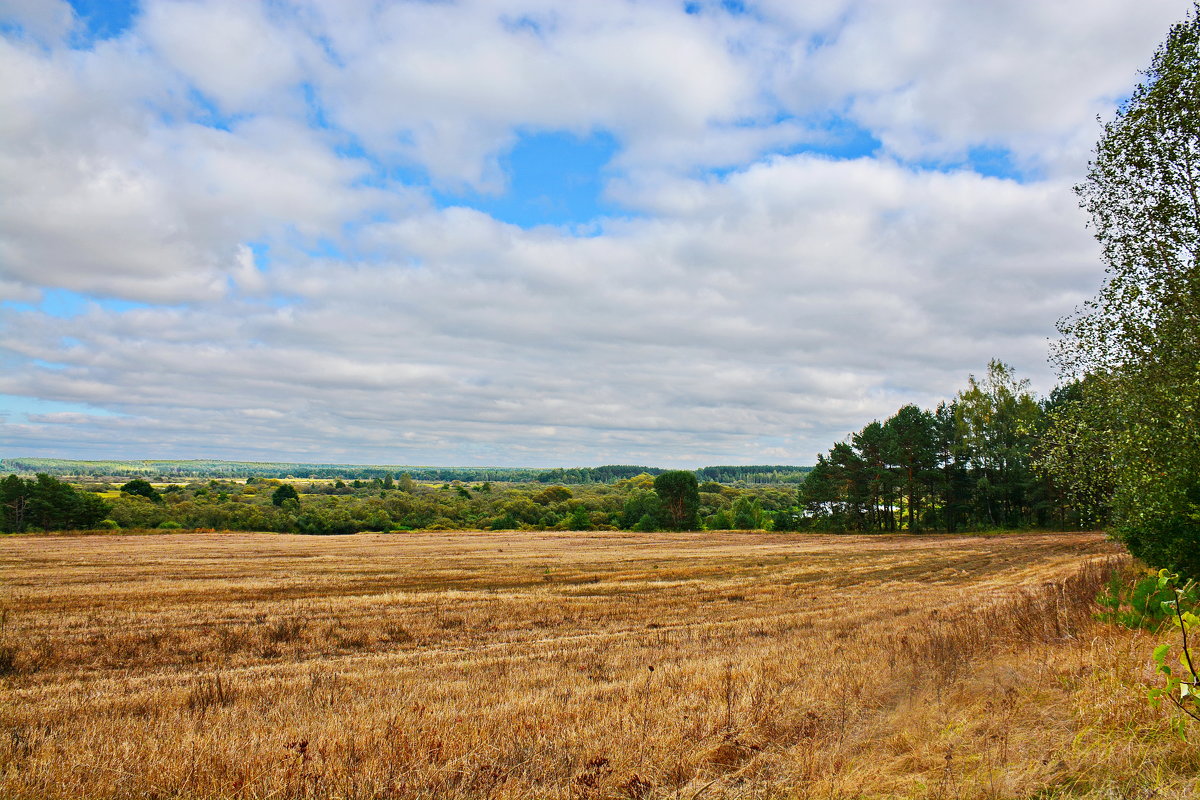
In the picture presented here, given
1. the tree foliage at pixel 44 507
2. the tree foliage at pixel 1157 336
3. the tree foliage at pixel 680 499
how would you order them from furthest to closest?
the tree foliage at pixel 680 499 → the tree foliage at pixel 44 507 → the tree foliage at pixel 1157 336

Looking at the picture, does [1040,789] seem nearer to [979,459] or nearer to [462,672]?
[462,672]

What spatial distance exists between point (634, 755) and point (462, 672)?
6.73 metres

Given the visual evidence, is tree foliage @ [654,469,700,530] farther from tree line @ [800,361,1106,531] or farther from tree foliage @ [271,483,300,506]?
tree foliage @ [271,483,300,506]

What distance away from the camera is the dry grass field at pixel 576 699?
642cm

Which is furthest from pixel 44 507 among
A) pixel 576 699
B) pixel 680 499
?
pixel 576 699

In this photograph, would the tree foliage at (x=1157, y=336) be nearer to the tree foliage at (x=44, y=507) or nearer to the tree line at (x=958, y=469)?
the tree line at (x=958, y=469)

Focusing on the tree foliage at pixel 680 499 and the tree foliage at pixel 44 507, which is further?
the tree foliage at pixel 680 499

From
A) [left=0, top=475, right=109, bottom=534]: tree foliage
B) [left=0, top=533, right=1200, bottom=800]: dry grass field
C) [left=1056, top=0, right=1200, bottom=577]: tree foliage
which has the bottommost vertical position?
[left=0, top=475, right=109, bottom=534]: tree foliage

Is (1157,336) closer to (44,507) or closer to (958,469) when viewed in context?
(958,469)

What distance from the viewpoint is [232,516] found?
101625mm

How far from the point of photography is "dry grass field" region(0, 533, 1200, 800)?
6.42 meters

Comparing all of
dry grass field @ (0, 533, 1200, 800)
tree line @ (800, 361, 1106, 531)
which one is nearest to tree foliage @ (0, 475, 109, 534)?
dry grass field @ (0, 533, 1200, 800)

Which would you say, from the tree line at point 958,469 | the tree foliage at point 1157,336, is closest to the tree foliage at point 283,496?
the tree line at point 958,469

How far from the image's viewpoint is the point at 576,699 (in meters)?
10.3
